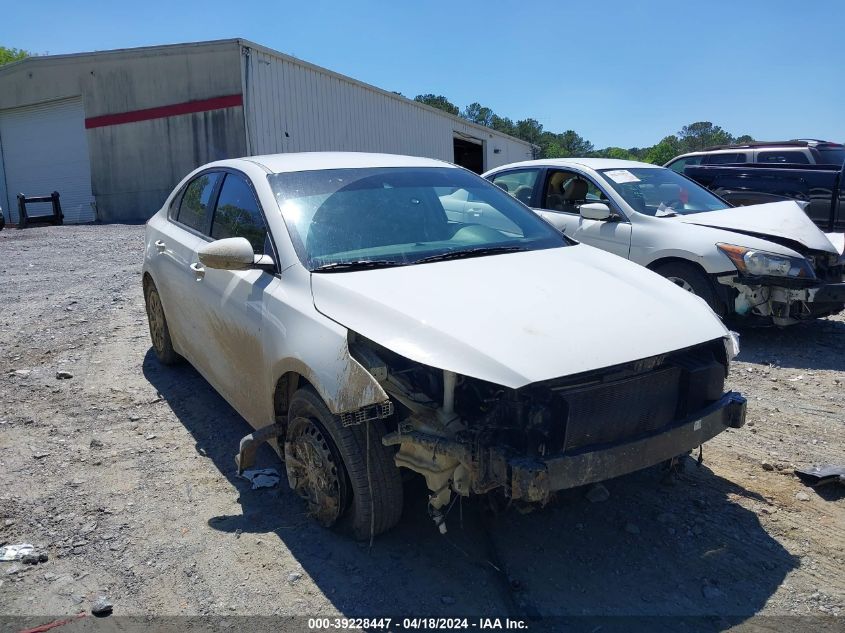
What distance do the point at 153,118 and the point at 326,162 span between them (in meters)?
18.7

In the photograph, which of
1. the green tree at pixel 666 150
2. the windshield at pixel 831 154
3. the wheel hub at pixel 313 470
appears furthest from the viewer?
the green tree at pixel 666 150

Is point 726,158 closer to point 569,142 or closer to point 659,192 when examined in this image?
point 659,192

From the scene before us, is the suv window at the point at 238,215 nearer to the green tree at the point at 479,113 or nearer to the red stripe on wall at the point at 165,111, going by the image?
the red stripe on wall at the point at 165,111

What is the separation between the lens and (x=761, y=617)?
2562 millimetres

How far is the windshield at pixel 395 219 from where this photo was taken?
336cm

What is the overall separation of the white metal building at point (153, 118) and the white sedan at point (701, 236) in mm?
13611

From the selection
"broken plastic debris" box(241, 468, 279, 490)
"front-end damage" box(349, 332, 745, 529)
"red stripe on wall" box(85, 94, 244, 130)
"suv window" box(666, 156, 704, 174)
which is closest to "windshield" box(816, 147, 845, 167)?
"suv window" box(666, 156, 704, 174)

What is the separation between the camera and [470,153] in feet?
125

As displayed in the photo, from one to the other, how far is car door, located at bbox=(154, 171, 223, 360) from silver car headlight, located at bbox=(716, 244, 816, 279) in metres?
4.35

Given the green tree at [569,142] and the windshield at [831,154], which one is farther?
the green tree at [569,142]

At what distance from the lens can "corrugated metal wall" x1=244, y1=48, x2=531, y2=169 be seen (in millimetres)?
18797

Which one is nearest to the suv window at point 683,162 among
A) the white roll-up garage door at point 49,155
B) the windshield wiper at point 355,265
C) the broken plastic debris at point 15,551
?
the windshield wiper at point 355,265

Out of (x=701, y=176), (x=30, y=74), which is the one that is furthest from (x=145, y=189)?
(x=701, y=176)

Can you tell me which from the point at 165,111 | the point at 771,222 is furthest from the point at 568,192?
the point at 165,111
